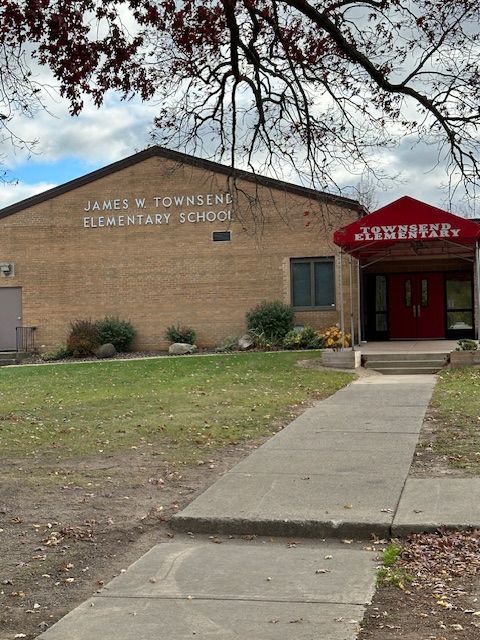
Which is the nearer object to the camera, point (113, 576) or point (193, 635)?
point (193, 635)

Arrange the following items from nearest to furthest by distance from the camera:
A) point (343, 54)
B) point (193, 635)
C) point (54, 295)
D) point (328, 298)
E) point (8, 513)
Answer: point (193, 635) < point (8, 513) < point (343, 54) < point (328, 298) < point (54, 295)

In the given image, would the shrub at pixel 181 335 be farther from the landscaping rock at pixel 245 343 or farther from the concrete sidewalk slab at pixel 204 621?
the concrete sidewalk slab at pixel 204 621

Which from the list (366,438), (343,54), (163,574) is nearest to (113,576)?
(163,574)

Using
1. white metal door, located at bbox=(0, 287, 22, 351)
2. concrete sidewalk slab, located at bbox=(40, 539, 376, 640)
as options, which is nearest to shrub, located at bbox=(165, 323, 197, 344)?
white metal door, located at bbox=(0, 287, 22, 351)

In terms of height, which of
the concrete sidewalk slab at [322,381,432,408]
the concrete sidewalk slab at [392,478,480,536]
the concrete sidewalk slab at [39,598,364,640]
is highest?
the concrete sidewalk slab at [322,381,432,408]

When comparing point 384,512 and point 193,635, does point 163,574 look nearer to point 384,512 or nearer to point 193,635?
point 193,635

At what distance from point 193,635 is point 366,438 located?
6.08 meters

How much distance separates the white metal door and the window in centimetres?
1022

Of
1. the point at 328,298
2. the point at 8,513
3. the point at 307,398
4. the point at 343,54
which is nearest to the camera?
the point at 8,513

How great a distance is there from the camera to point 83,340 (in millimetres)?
26828

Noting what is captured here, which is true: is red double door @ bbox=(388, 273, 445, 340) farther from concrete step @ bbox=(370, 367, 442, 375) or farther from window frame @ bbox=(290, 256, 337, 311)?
concrete step @ bbox=(370, 367, 442, 375)

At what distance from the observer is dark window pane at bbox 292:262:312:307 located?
2672 cm

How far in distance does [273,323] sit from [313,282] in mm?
2059

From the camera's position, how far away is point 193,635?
13.8ft
